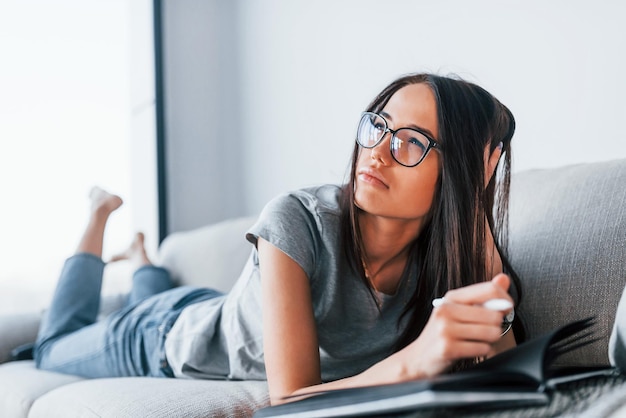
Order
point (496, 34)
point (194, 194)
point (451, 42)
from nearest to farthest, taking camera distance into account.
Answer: point (496, 34)
point (451, 42)
point (194, 194)

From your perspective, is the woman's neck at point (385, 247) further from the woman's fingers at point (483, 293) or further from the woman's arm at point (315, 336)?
the woman's fingers at point (483, 293)

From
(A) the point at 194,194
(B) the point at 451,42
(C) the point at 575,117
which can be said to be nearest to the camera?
(C) the point at 575,117

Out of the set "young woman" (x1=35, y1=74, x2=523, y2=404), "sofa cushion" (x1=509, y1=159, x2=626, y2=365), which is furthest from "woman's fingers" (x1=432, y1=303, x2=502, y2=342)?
"sofa cushion" (x1=509, y1=159, x2=626, y2=365)

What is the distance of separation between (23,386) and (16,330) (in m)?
0.54

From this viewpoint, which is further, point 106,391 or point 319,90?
point 319,90

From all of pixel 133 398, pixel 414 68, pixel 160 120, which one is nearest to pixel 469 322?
pixel 133 398

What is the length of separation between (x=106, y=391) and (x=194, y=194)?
79.0 inches

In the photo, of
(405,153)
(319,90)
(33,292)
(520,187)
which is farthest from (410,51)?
(33,292)

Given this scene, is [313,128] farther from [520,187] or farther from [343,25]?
[520,187]

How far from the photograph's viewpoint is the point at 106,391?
4.11 ft

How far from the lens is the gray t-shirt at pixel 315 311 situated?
45.7 inches

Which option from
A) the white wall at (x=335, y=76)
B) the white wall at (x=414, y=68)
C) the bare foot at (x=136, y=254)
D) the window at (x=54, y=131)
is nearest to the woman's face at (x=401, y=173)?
the white wall at (x=414, y=68)

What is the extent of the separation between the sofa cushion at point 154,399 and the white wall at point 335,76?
3.56 feet

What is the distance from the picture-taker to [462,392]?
0.61 m
